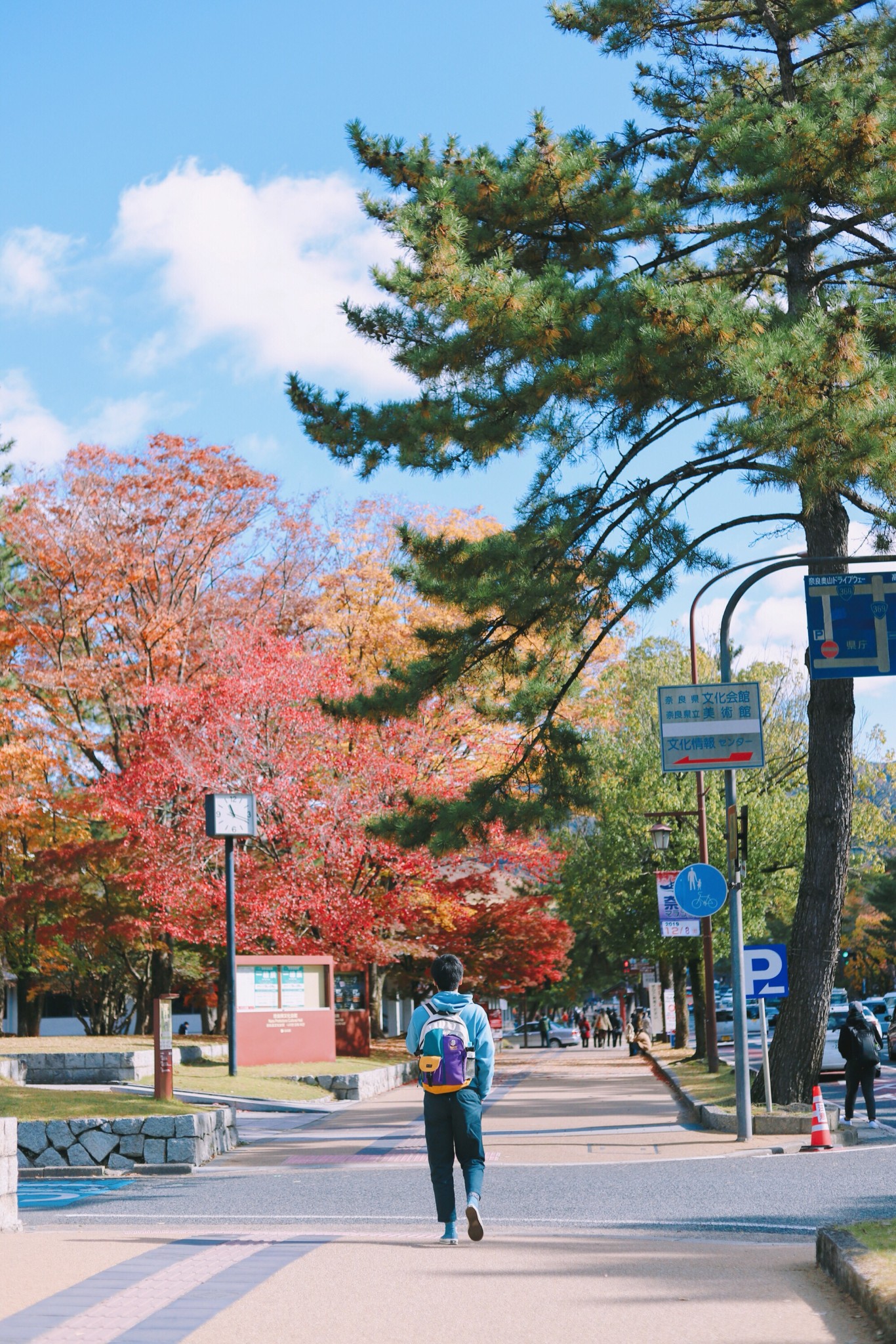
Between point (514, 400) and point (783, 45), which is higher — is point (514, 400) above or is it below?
below

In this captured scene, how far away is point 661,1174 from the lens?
13000mm

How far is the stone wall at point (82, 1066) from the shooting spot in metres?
23.0

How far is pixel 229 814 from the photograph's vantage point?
23625 millimetres

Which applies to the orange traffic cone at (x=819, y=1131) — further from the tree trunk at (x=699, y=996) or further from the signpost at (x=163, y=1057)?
the tree trunk at (x=699, y=996)

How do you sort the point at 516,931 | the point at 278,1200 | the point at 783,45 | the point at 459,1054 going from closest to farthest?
the point at 459,1054, the point at 278,1200, the point at 783,45, the point at 516,931

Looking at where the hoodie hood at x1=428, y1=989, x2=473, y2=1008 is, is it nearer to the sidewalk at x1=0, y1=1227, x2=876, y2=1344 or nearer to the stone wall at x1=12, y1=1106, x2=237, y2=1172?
the sidewalk at x1=0, y1=1227, x2=876, y2=1344

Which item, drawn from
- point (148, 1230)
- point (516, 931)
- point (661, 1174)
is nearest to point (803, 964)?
point (661, 1174)

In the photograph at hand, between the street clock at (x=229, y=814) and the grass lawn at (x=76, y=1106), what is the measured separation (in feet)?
21.6

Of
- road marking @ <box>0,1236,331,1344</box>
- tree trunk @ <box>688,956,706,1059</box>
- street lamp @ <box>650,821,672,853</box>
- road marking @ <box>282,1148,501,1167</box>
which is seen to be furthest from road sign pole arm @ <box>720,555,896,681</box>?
tree trunk @ <box>688,956,706,1059</box>

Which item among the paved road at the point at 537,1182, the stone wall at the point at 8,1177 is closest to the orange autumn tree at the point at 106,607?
the paved road at the point at 537,1182

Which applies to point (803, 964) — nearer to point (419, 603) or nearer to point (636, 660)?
point (419, 603)

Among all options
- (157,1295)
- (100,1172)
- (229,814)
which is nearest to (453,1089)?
(157,1295)

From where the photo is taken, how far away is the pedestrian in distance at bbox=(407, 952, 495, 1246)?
318 inches

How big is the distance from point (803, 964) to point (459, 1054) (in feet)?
34.5
